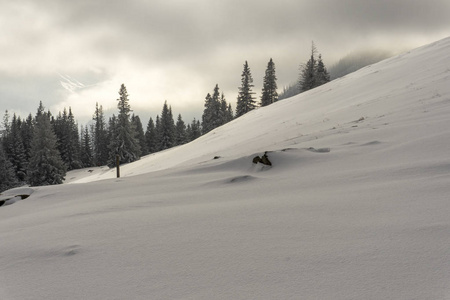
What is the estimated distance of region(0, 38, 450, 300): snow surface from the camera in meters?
1.58

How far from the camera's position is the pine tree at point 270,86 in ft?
160

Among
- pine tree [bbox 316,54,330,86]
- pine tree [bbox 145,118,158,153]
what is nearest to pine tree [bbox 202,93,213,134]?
pine tree [bbox 145,118,158,153]

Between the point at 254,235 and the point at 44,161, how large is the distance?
126 ft

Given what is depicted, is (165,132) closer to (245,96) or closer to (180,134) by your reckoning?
(180,134)

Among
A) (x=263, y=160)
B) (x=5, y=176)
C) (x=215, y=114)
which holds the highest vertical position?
(x=215, y=114)

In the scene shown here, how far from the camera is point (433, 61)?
43.8 ft

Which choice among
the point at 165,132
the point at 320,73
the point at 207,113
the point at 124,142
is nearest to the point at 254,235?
the point at 124,142

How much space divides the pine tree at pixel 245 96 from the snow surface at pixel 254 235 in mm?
44912

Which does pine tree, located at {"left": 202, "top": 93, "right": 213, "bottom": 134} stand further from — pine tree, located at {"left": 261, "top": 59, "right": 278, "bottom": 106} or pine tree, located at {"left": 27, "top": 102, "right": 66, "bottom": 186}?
pine tree, located at {"left": 27, "top": 102, "right": 66, "bottom": 186}

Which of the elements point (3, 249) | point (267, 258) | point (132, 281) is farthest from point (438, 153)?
point (3, 249)

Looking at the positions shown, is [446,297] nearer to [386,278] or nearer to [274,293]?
[386,278]

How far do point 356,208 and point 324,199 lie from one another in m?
0.37

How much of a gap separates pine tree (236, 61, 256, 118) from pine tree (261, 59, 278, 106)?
2.51 metres

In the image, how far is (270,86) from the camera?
48.9 meters
